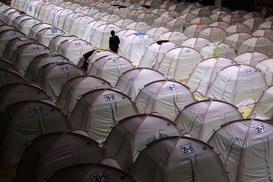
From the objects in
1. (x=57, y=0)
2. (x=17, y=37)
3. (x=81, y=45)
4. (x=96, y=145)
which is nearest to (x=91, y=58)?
(x=81, y=45)

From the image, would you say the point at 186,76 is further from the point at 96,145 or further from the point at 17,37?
the point at 17,37

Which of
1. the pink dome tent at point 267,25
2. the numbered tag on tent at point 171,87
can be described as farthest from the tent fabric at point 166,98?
the pink dome tent at point 267,25

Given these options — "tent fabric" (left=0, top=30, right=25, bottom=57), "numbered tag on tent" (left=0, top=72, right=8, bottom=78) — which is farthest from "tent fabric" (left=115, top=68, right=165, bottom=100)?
"tent fabric" (left=0, top=30, right=25, bottom=57)

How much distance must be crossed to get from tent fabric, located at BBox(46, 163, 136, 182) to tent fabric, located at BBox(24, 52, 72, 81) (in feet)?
24.6

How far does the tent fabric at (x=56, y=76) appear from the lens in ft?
38.5

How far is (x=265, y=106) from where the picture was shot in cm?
1059

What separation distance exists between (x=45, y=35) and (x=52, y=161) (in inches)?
520

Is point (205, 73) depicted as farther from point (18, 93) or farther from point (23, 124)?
point (23, 124)

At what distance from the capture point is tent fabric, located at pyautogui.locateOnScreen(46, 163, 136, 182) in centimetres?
601

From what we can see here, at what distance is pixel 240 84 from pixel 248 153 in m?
4.71

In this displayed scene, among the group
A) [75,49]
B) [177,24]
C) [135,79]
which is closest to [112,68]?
[135,79]

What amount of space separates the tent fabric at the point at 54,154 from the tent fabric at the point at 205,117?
3206 millimetres

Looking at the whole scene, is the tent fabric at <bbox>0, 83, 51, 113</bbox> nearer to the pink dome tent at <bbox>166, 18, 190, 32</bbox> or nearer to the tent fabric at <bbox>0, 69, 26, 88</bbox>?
the tent fabric at <bbox>0, 69, 26, 88</bbox>

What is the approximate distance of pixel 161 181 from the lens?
6.80m
